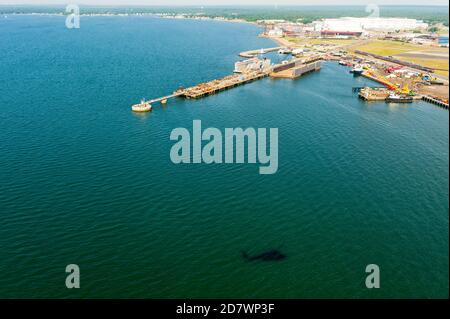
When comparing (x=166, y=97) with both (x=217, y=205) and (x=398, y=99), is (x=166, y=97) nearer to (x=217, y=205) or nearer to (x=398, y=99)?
(x=217, y=205)

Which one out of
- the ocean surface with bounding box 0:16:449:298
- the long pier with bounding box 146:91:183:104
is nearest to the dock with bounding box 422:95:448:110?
the ocean surface with bounding box 0:16:449:298

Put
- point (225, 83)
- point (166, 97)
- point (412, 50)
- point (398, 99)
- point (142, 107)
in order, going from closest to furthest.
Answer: point (142, 107), point (166, 97), point (398, 99), point (225, 83), point (412, 50)

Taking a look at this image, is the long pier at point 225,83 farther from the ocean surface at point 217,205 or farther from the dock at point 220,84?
the ocean surface at point 217,205

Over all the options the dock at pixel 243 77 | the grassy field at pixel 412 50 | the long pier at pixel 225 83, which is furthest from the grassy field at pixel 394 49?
the long pier at pixel 225 83

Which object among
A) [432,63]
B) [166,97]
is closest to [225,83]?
[166,97]

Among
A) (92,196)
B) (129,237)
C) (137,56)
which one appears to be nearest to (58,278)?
(129,237)

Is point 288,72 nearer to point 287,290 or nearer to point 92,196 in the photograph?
point 92,196

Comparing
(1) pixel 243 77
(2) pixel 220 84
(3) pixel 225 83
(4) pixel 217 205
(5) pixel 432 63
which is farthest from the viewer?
(5) pixel 432 63

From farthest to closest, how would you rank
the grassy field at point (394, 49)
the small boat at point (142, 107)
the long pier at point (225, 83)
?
the grassy field at point (394, 49) < the long pier at point (225, 83) < the small boat at point (142, 107)

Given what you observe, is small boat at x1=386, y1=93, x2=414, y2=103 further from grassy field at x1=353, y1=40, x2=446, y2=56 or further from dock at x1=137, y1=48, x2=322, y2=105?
grassy field at x1=353, y1=40, x2=446, y2=56
